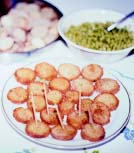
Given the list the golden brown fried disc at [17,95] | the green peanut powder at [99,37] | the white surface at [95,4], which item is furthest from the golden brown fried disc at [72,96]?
the white surface at [95,4]

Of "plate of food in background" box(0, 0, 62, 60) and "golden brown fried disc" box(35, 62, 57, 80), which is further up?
"plate of food in background" box(0, 0, 62, 60)

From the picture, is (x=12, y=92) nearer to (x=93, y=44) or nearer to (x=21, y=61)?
(x=21, y=61)

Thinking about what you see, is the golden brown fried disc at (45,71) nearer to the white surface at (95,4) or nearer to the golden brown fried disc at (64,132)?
the golden brown fried disc at (64,132)

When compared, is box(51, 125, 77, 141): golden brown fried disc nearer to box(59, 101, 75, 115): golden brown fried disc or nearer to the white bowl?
box(59, 101, 75, 115): golden brown fried disc

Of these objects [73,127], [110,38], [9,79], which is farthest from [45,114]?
[110,38]

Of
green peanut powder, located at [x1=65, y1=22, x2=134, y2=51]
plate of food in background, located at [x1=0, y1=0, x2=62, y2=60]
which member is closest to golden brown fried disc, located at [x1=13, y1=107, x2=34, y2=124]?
plate of food in background, located at [x1=0, y1=0, x2=62, y2=60]

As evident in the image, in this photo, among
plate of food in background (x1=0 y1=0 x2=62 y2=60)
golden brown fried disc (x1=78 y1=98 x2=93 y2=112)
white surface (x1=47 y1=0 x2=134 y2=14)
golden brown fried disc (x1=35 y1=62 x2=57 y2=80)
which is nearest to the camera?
golden brown fried disc (x1=78 y1=98 x2=93 y2=112)

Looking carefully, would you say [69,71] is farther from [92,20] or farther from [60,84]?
[92,20]

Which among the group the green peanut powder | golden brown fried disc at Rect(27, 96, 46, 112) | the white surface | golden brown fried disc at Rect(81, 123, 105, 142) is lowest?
golden brown fried disc at Rect(81, 123, 105, 142)
